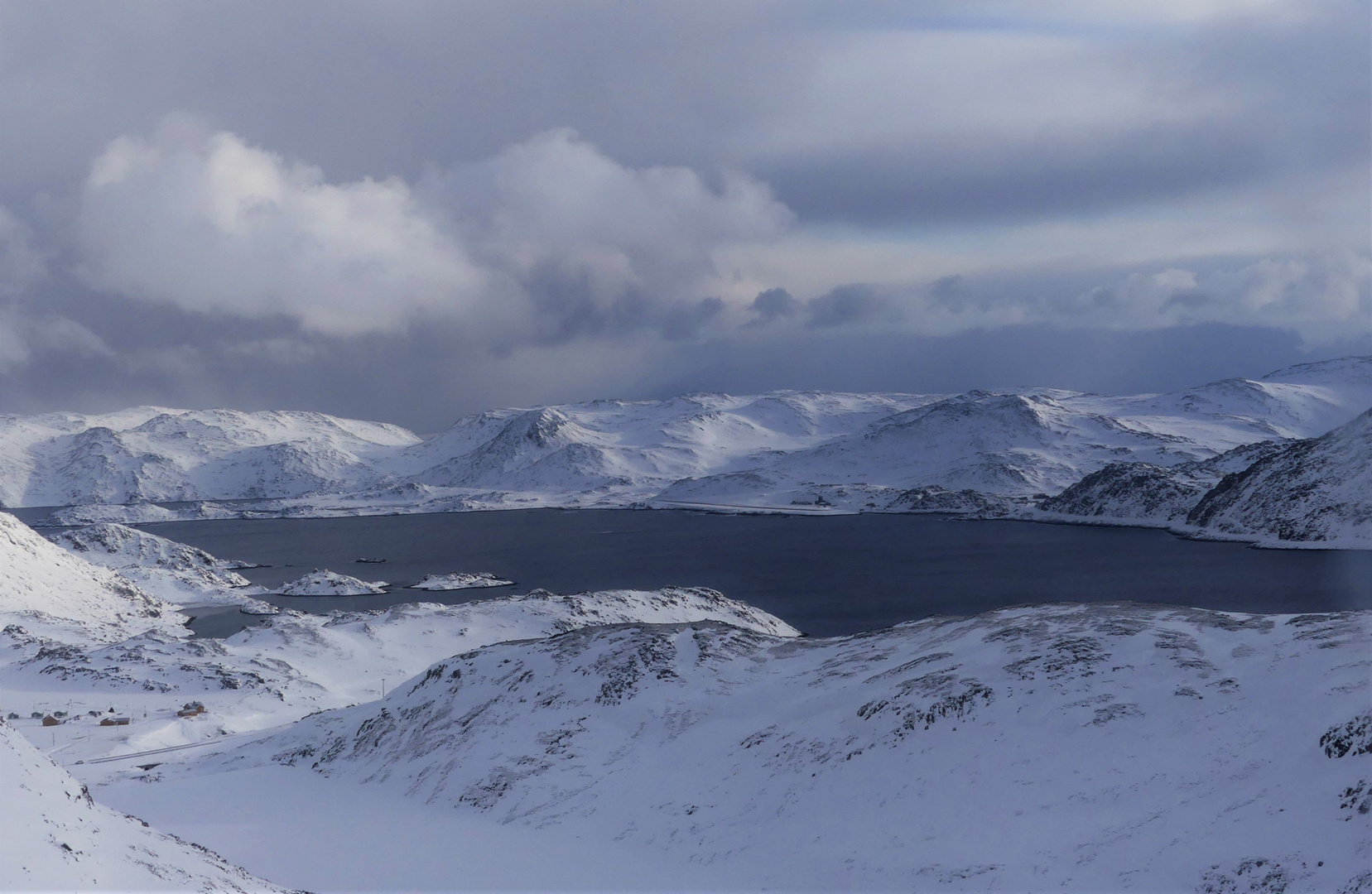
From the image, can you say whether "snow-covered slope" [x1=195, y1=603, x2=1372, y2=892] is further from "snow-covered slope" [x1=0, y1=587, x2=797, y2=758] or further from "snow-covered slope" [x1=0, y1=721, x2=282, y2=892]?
"snow-covered slope" [x1=0, y1=587, x2=797, y2=758]

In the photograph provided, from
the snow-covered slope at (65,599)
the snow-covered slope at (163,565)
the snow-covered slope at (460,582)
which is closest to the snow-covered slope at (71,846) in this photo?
A: the snow-covered slope at (65,599)

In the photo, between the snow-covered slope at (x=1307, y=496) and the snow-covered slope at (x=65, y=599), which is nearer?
A: the snow-covered slope at (x=65, y=599)

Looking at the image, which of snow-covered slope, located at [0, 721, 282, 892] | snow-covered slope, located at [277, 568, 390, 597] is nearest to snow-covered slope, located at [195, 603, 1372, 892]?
snow-covered slope, located at [0, 721, 282, 892]

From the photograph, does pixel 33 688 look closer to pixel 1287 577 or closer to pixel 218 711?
pixel 218 711

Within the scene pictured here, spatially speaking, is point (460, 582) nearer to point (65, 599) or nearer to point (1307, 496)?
point (65, 599)

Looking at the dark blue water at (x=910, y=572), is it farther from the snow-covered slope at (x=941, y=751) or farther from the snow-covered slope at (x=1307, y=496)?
the snow-covered slope at (x=941, y=751)

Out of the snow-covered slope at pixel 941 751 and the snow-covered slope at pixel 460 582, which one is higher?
the snow-covered slope at pixel 941 751
